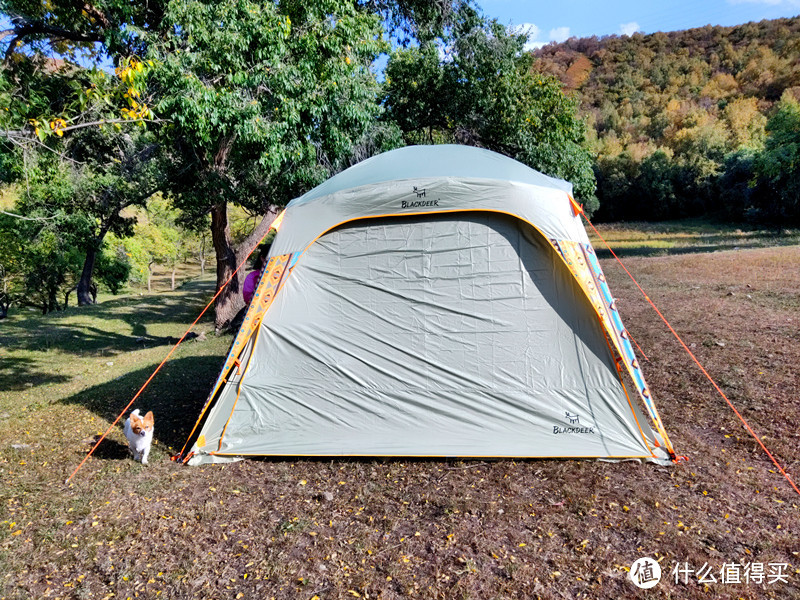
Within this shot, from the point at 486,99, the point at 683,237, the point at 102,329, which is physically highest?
the point at 486,99

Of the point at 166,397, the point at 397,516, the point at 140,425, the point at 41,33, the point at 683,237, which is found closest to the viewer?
the point at 397,516

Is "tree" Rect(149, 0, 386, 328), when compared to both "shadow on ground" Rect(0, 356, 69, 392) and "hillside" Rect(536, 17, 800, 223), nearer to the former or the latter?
"shadow on ground" Rect(0, 356, 69, 392)

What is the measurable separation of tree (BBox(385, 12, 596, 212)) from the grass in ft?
24.5

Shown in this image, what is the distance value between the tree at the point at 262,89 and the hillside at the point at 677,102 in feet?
59.7

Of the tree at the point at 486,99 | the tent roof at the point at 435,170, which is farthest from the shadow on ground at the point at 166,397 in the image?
the tree at the point at 486,99

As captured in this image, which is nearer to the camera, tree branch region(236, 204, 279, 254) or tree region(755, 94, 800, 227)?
tree branch region(236, 204, 279, 254)

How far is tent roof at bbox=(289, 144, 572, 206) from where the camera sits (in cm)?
500

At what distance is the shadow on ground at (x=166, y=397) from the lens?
584cm

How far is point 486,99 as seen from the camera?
12.0 metres

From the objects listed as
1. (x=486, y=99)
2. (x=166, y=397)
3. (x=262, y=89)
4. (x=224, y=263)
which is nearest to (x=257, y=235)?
(x=224, y=263)

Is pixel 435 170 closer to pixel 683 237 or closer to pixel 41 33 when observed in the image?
pixel 41 33

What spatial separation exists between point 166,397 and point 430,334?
4.04 metres

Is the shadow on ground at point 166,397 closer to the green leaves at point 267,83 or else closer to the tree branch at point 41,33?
the green leaves at point 267,83

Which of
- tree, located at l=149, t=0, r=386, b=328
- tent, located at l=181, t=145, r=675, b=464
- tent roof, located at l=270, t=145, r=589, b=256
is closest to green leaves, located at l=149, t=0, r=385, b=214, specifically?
tree, located at l=149, t=0, r=386, b=328
